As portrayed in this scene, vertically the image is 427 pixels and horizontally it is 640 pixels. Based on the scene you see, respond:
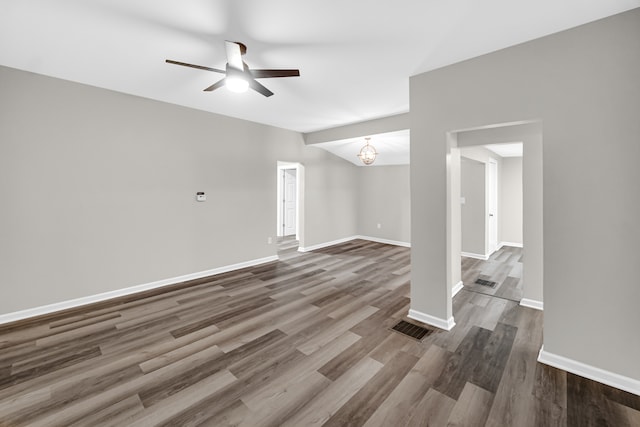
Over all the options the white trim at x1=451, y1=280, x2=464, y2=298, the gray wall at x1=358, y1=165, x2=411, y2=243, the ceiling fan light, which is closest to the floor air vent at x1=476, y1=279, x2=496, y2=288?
the white trim at x1=451, y1=280, x2=464, y2=298

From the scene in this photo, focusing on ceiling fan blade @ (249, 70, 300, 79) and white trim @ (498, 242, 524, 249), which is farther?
white trim @ (498, 242, 524, 249)

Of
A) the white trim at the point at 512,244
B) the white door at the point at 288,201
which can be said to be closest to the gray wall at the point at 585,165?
the white trim at the point at 512,244

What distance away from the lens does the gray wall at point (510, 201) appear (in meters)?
6.77

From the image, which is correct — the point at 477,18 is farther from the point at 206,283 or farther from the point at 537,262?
the point at 206,283

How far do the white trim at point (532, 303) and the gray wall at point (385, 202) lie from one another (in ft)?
12.0

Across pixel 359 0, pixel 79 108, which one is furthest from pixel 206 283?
pixel 359 0

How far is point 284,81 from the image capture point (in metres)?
3.27

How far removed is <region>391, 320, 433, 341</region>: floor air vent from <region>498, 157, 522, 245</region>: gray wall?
5325 millimetres

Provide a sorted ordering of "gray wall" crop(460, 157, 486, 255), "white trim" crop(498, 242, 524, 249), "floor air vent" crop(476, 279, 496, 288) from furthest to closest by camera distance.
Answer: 1. "white trim" crop(498, 242, 524, 249)
2. "gray wall" crop(460, 157, 486, 255)
3. "floor air vent" crop(476, 279, 496, 288)

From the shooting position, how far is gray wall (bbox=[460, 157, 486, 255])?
18.3 ft

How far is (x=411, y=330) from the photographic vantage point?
286 cm

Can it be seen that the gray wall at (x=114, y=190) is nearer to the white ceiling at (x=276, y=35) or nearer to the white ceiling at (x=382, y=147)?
the white ceiling at (x=276, y=35)

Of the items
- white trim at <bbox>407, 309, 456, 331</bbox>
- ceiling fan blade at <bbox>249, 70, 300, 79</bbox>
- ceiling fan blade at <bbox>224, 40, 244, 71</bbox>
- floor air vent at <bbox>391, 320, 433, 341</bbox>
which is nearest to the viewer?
ceiling fan blade at <bbox>224, 40, 244, 71</bbox>

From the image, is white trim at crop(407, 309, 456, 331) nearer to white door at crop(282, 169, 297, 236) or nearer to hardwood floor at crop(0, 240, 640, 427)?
hardwood floor at crop(0, 240, 640, 427)
